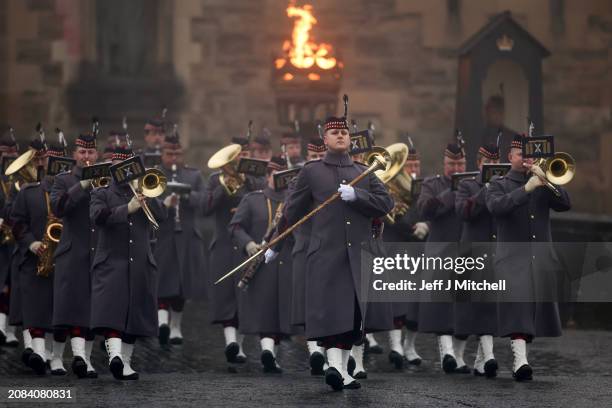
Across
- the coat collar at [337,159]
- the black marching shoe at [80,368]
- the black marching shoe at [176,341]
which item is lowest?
the black marching shoe at [80,368]

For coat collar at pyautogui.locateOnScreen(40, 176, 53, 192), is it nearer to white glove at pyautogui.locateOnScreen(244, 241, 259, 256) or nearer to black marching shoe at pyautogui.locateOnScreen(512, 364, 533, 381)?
white glove at pyautogui.locateOnScreen(244, 241, 259, 256)

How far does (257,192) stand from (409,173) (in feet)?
5.26

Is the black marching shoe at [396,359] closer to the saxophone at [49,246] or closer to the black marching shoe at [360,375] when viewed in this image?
the black marching shoe at [360,375]

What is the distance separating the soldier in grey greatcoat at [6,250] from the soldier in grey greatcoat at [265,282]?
7.02ft

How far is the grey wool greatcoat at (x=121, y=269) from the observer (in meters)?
14.0

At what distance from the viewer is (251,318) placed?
51.4 ft

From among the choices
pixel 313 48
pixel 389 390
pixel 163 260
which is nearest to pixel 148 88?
pixel 313 48

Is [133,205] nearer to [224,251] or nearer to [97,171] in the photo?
[97,171]

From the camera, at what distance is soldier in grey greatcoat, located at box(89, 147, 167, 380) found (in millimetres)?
13992

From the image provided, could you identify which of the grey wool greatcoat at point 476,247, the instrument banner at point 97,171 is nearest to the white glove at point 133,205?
the instrument banner at point 97,171

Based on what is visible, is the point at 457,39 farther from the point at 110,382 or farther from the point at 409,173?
the point at 110,382

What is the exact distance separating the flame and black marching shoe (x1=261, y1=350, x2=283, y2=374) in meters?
6.94

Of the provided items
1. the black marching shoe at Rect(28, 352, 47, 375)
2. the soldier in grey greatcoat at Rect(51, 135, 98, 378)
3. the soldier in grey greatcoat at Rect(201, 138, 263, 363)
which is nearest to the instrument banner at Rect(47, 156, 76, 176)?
the soldier in grey greatcoat at Rect(51, 135, 98, 378)

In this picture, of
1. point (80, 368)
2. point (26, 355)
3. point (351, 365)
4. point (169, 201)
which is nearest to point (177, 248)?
point (169, 201)
